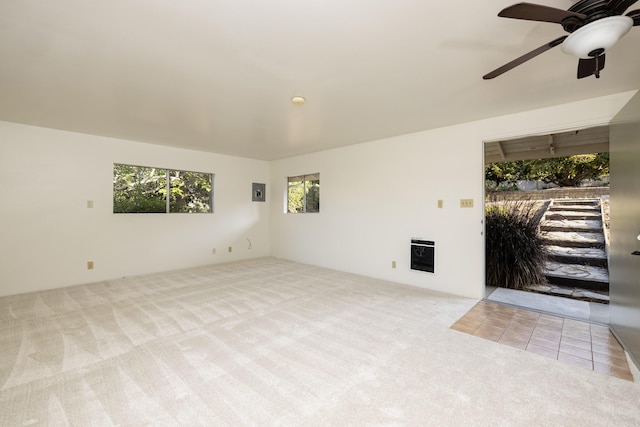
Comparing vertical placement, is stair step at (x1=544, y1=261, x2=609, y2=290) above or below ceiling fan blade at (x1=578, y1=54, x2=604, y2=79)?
below

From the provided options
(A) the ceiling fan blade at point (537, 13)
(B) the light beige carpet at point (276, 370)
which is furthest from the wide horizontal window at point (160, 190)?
(A) the ceiling fan blade at point (537, 13)

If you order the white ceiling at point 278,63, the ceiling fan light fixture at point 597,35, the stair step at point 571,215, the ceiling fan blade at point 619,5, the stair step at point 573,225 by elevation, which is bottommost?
the stair step at point 573,225

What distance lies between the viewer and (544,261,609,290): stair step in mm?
4270

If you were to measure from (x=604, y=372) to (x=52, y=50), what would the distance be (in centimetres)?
470

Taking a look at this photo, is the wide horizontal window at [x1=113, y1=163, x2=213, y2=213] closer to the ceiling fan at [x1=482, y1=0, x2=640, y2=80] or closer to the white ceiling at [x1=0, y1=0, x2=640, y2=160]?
the white ceiling at [x1=0, y1=0, x2=640, y2=160]

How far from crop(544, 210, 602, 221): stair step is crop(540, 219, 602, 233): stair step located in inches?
4.3

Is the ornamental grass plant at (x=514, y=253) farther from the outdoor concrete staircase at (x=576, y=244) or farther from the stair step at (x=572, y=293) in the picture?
the outdoor concrete staircase at (x=576, y=244)

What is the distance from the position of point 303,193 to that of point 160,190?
2806 millimetres

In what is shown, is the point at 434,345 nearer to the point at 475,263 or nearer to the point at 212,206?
the point at 475,263

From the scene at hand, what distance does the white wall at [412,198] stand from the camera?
351cm

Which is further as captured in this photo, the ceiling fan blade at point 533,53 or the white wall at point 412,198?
the white wall at point 412,198

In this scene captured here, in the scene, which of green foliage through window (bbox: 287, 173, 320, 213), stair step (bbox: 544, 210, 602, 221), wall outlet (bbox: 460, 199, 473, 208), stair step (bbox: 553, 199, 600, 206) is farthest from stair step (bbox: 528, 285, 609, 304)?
stair step (bbox: 553, 199, 600, 206)

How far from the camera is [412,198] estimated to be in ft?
14.2

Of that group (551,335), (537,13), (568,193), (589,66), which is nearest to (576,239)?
(568,193)
